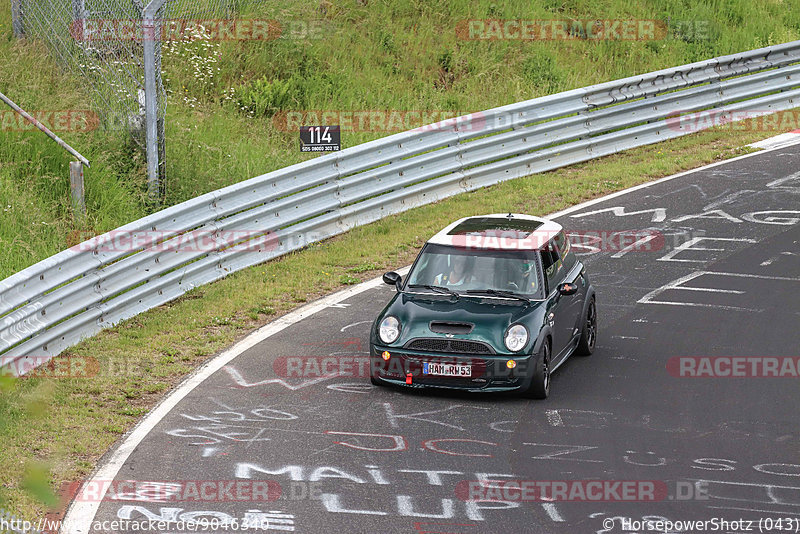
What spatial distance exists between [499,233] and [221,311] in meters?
3.59

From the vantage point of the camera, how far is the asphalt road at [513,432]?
24.5ft

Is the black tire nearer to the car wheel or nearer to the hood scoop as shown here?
the car wheel

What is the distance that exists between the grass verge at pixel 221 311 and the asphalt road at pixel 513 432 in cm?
51

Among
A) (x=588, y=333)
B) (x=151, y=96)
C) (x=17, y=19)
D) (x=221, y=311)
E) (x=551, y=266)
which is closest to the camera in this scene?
(x=551, y=266)

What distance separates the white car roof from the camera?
429 inches

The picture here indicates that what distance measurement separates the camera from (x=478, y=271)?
1071cm

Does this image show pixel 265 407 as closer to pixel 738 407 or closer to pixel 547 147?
pixel 738 407

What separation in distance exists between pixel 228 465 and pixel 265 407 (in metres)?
1.42

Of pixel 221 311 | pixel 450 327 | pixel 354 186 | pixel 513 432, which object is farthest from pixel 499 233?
pixel 354 186

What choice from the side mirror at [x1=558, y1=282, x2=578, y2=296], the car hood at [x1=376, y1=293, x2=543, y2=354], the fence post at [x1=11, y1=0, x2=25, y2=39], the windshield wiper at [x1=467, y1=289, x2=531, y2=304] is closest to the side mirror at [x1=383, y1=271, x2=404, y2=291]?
the car hood at [x1=376, y1=293, x2=543, y2=354]

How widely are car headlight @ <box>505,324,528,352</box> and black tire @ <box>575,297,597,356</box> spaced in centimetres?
153

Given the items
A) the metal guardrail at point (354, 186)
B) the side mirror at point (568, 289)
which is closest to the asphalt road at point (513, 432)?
the side mirror at point (568, 289)

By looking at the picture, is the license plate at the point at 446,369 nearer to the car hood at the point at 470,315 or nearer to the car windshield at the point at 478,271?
the car hood at the point at 470,315

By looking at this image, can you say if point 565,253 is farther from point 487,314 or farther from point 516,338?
point 516,338
